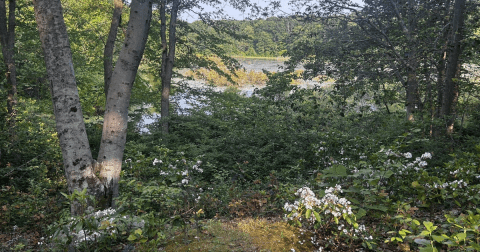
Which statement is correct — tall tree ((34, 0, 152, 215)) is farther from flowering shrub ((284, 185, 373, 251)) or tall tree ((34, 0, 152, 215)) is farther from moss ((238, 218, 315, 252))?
flowering shrub ((284, 185, 373, 251))

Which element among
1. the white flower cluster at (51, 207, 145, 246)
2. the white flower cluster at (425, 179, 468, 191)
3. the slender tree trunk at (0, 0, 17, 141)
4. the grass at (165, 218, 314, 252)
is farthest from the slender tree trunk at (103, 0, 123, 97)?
the white flower cluster at (425, 179, 468, 191)

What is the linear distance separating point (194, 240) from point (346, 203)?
1573mm

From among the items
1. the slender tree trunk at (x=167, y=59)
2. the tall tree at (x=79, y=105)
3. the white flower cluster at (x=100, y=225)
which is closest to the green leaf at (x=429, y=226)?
the white flower cluster at (x=100, y=225)

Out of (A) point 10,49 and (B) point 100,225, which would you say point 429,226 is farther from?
(A) point 10,49

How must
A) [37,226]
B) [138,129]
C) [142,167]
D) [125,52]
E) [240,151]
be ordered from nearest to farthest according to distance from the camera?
[125,52]
[37,226]
[142,167]
[240,151]
[138,129]

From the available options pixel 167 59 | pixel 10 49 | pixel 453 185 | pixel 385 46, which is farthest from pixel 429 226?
pixel 167 59

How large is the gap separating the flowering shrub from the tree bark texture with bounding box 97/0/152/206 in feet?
7.21

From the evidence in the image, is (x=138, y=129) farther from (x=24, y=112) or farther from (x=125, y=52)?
(x=125, y=52)

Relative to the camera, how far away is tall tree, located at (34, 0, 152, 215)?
3.22 meters

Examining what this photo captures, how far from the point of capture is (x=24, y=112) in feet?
26.8

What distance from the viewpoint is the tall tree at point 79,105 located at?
3217mm

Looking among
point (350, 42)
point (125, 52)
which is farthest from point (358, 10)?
point (125, 52)

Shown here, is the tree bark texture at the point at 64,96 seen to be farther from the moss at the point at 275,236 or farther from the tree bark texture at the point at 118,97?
the moss at the point at 275,236

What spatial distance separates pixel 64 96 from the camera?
10.7ft
